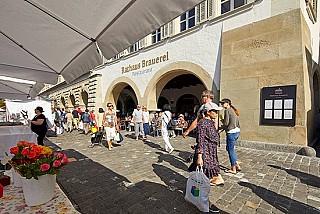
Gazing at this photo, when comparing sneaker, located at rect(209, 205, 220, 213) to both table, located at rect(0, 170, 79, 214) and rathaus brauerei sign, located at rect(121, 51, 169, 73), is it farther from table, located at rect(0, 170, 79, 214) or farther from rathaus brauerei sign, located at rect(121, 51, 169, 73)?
rathaus brauerei sign, located at rect(121, 51, 169, 73)

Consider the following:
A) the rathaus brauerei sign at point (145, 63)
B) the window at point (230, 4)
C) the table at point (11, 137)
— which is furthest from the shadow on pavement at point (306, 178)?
the rathaus brauerei sign at point (145, 63)

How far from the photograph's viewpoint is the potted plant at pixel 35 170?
129 centimetres

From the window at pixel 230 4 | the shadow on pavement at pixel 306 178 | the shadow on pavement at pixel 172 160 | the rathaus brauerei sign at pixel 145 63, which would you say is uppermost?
the window at pixel 230 4

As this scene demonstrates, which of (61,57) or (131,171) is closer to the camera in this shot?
(61,57)

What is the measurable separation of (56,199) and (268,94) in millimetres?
6903

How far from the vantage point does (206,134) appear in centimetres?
310

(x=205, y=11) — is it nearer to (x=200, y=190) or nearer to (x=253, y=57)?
(x=253, y=57)

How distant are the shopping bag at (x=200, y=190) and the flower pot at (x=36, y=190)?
1.91m

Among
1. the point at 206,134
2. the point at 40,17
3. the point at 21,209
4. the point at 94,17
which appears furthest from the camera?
the point at 206,134

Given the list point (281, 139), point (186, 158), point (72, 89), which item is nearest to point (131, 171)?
point (186, 158)

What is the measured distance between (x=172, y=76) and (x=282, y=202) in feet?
28.1

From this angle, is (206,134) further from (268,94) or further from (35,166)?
(268,94)

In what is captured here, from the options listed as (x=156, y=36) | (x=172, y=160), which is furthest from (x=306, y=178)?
(x=156, y=36)

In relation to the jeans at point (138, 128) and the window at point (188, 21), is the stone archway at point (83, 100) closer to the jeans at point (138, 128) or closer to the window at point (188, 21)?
the jeans at point (138, 128)
